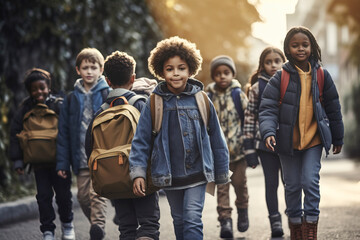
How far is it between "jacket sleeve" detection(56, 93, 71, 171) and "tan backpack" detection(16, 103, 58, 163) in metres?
0.18

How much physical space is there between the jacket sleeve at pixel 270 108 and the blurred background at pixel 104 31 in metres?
2.62

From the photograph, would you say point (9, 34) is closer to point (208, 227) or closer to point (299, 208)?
point (208, 227)

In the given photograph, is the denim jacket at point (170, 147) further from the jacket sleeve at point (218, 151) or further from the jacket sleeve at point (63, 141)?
the jacket sleeve at point (63, 141)

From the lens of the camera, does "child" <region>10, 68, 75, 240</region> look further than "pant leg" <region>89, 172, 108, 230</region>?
Yes

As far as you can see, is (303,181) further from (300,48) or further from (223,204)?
(223,204)

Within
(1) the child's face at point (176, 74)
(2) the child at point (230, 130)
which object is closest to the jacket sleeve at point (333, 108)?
(1) the child's face at point (176, 74)

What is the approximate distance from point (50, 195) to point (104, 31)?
22.3 feet

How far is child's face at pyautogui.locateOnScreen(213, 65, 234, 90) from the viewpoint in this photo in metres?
6.41

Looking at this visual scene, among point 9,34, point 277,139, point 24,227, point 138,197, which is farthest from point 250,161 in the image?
point 9,34

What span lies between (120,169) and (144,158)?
0.66 ft

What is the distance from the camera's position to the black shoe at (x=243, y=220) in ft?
20.0

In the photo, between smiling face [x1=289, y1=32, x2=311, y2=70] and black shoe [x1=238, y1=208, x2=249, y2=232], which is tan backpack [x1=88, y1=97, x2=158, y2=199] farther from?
black shoe [x1=238, y1=208, x2=249, y2=232]

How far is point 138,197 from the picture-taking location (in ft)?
14.1

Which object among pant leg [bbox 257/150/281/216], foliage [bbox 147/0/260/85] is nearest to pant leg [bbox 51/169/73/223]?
pant leg [bbox 257/150/281/216]
